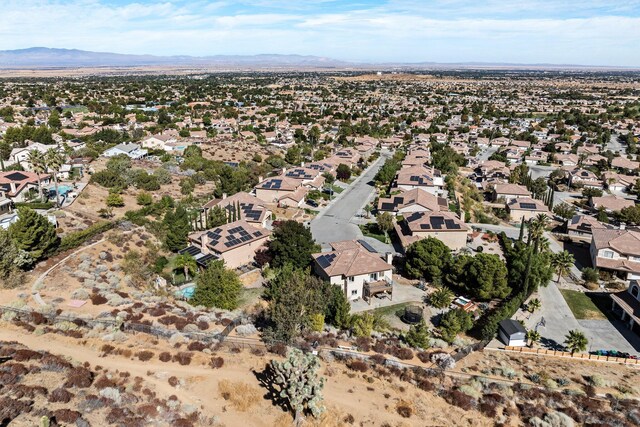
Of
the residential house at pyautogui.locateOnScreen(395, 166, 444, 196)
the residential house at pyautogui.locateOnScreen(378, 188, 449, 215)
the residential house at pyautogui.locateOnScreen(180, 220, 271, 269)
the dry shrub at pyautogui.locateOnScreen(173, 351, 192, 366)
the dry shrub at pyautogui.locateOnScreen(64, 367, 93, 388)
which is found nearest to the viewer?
the dry shrub at pyautogui.locateOnScreen(64, 367, 93, 388)

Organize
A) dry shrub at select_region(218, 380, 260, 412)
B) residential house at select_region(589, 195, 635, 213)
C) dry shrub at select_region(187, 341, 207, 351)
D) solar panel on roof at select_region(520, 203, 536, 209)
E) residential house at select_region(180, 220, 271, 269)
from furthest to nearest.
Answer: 1. residential house at select_region(589, 195, 635, 213)
2. solar panel on roof at select_region(520, 203, 536, 209)
3. residential house at select_region(180, 220, 271, 269)
4. dry shrub at select_region(187, 341, 207, 351)
5. dry shrub at select_region(218, 380, 260, 412)

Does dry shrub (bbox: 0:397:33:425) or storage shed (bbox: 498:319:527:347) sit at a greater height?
dry shrub (bbox: 0:397:33:425)

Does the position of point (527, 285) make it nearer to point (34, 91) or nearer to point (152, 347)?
point (152, 347)

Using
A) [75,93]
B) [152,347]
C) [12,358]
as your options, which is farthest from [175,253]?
[75,93]

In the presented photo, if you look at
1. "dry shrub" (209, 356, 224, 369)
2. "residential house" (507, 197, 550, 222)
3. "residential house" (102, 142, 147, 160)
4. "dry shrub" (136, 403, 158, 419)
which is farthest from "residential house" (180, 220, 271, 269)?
"residential house" (102, 142, 147, 160)

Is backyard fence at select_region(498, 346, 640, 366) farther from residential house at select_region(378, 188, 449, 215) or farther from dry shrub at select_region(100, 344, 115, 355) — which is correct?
dry shrub at select_region(100, 344, 115, 355)

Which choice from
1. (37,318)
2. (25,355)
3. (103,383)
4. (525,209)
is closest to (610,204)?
(525,209)

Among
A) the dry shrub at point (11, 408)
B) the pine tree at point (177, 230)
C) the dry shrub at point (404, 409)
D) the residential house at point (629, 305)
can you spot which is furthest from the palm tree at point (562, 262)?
the dry shrub at point (11, 408)
